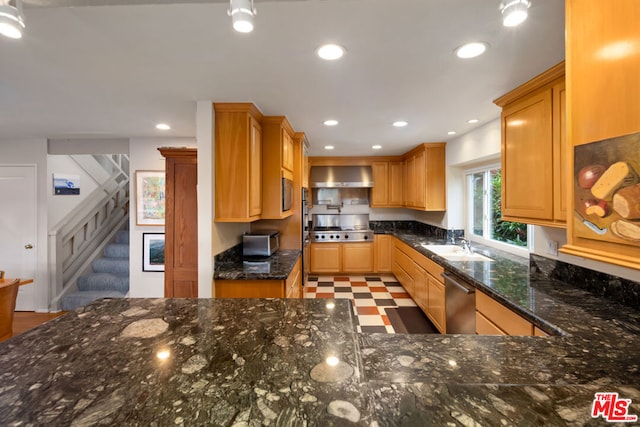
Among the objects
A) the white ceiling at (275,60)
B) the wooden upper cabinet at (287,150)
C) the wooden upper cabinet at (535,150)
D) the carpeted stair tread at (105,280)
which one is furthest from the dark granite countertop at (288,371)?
the carpeted stair tread at (105,280)

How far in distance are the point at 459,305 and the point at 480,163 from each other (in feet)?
6.73

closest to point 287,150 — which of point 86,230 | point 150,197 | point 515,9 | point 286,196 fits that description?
point 286,196

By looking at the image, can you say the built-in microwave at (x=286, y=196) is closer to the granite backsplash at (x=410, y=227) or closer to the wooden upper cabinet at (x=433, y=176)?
the wooden upper cabinet at (x=433, y=176)

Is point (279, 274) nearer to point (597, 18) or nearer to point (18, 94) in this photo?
point (597, 18)

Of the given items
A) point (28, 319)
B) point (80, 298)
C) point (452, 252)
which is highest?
point (452, 252)

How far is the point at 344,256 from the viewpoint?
5195mm

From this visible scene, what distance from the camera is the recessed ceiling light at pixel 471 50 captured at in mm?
1474

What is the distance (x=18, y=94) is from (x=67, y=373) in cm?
248

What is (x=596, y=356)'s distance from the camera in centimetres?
100

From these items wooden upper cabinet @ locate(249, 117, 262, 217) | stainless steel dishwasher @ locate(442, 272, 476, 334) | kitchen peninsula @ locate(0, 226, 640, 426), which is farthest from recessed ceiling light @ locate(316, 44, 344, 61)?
stainless steel dishwasher @ locate(442, 272, 476, 334)

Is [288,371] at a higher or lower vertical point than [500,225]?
lower

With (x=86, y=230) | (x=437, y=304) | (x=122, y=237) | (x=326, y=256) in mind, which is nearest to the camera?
(x=437, y=304)

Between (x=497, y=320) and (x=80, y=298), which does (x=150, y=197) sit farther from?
(x=497, y=320)

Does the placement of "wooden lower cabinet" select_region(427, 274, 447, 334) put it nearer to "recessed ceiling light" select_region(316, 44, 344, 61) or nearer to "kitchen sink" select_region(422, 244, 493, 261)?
"kitchen sink" select_region(422, 244, 493, 261)
